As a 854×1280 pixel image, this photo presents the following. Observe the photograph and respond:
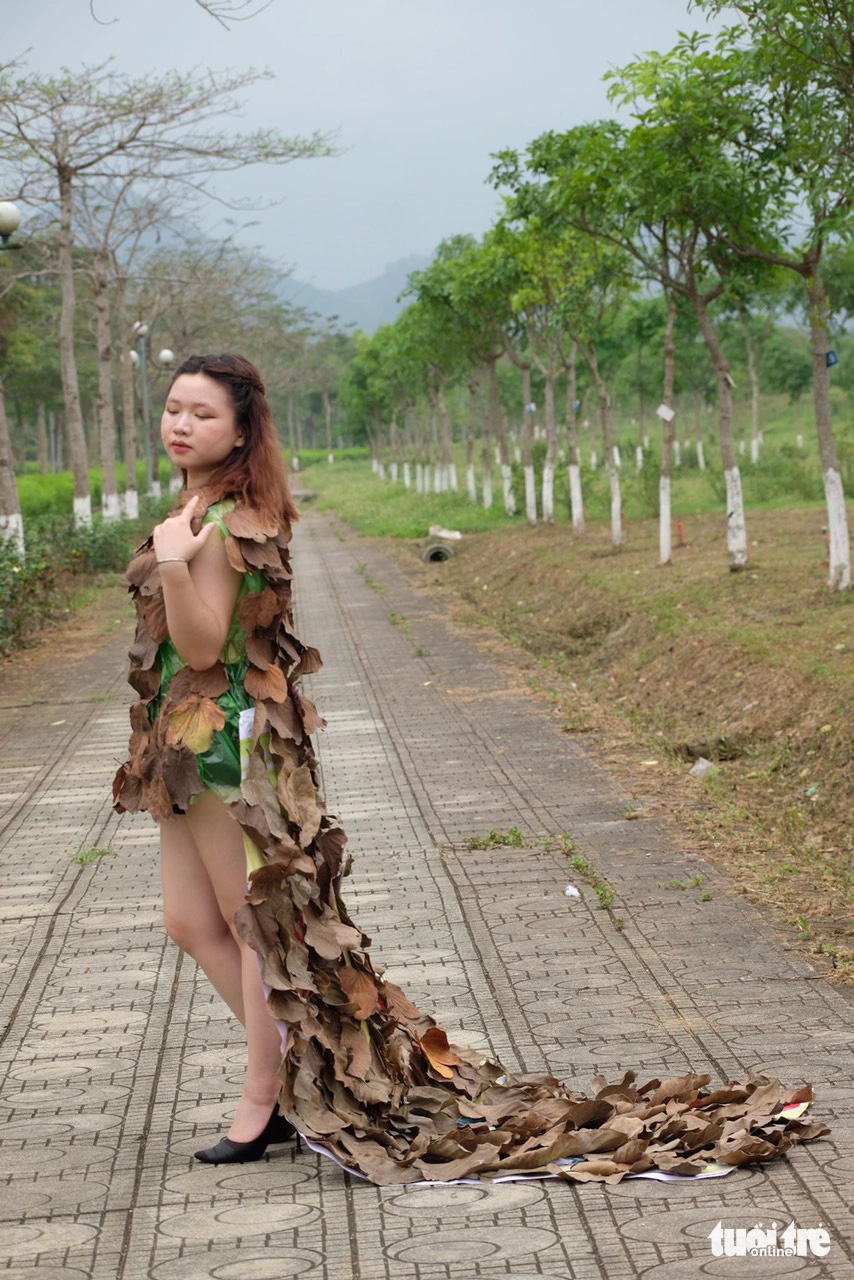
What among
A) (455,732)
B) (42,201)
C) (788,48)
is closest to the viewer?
(788,48)

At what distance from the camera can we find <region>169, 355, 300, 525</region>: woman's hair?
3832 mm

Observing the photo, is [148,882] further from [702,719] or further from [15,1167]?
[702,719]

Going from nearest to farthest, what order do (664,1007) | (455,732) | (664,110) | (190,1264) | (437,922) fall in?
(190,1264) < (664,1007) < (437,922) < (455,732) < (664,110)

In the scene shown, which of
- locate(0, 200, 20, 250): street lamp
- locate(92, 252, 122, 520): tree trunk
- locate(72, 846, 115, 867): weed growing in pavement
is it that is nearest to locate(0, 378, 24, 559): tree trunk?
locate(0, 200, 20, 250): street lamp

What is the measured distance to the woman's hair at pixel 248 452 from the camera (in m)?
3.83

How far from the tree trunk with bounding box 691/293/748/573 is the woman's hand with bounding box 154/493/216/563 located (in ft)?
42.2

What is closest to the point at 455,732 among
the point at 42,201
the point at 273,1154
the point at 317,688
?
the point at 317,688

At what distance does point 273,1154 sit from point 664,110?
41.7 feet

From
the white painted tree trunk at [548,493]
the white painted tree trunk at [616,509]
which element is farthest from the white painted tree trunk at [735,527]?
the white painted tree trunk at [548,493]

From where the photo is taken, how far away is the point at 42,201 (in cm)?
2180

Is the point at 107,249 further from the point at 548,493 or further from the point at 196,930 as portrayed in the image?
the point at 196,930

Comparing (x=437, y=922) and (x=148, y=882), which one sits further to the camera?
(x=148, y=882)

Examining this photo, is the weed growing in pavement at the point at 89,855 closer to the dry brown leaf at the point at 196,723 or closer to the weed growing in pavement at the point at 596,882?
the weed growing in pavement at the point at 596,882

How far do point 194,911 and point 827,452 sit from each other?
37.2 feet
